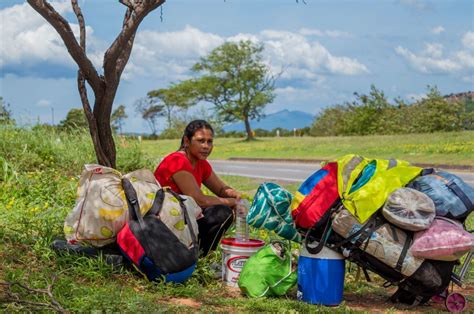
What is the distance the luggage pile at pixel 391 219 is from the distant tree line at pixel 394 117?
3079 centimetres

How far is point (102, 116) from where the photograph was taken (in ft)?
20.4

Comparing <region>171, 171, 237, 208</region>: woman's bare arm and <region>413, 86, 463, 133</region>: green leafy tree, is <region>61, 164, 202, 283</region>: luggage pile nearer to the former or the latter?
<region>171, 171, 237, 208</region>: woman's bare arm

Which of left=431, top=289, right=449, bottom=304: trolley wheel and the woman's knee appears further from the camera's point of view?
the woman's knee

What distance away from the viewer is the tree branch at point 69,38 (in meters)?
5.55

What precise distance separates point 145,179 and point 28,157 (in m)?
5.74

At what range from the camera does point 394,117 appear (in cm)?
3856

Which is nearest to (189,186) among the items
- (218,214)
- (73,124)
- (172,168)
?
(172,168)

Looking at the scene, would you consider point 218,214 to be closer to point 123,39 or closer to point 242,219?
point 242,219

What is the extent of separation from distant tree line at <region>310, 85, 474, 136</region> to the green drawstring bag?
102 feet

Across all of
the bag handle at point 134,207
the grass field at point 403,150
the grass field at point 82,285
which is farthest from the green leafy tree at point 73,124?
the bag handle at point 134,207

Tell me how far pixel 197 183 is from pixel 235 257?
981 mm

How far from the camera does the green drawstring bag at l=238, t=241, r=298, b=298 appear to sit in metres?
4.77

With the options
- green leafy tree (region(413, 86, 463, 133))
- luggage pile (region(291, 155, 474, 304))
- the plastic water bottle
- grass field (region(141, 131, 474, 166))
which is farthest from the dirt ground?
green leafy tree (region(413, 86, 463, 133))

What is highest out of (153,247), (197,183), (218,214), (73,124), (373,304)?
(73,124)
